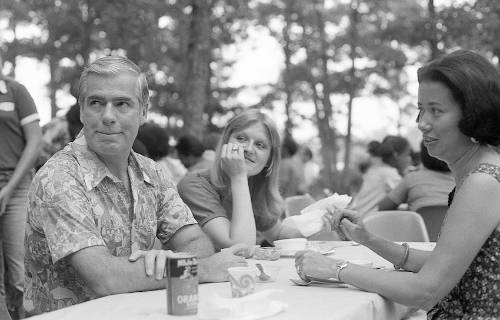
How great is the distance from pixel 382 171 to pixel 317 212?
14.2ft

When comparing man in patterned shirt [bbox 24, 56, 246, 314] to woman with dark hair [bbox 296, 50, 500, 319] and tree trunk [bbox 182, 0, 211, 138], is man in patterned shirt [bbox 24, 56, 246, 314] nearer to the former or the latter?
woman with dark hair [bbox 296, 50, 500, 319]

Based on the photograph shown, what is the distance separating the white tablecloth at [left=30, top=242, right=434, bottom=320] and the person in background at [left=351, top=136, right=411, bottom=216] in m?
4.11

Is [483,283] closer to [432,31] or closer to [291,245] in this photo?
[291,245]

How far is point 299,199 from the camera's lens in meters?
6.30

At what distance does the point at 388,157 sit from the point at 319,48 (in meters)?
12.7

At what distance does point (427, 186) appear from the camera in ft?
16.6

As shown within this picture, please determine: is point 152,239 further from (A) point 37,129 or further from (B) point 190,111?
(B) point 190,111

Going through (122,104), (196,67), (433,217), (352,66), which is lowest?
(433,217)

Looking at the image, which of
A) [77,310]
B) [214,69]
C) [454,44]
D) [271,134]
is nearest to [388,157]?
[271,134]

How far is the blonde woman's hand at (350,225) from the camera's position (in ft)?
8.17

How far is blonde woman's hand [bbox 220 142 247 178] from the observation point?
3.48 m

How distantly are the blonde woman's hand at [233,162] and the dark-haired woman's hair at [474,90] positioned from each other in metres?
1.53

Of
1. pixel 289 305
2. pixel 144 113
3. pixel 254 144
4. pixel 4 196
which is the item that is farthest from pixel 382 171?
pixel 289 305

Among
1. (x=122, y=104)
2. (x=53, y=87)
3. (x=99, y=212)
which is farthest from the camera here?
(x=53, y=87)
